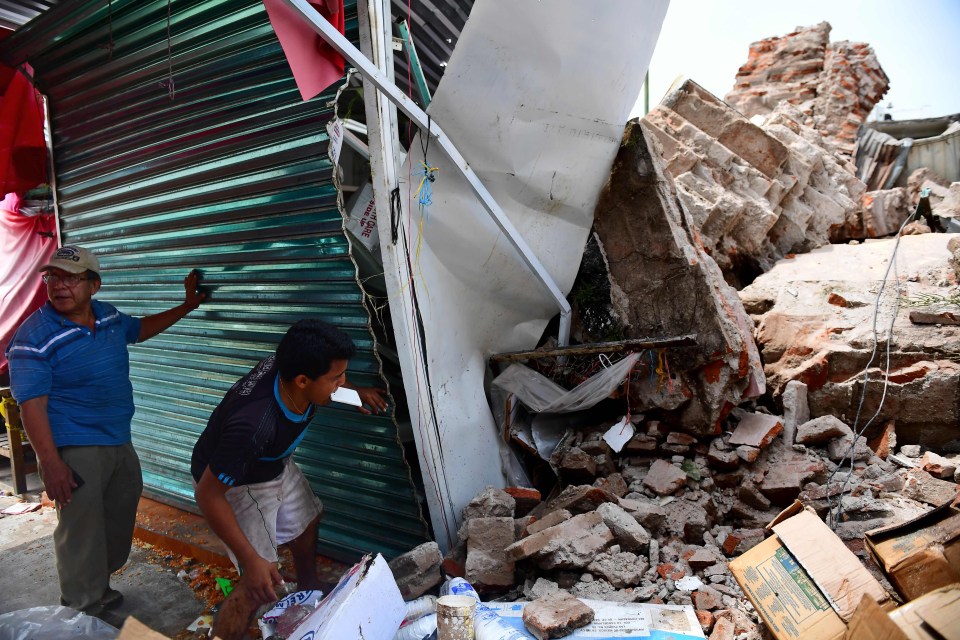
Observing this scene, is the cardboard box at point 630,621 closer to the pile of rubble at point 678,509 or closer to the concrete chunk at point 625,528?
the pile of rubble at point 678,509

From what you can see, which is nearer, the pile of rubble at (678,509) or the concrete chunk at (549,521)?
the pile of rubble at (678,509)

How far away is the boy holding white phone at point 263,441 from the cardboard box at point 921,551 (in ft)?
7.03

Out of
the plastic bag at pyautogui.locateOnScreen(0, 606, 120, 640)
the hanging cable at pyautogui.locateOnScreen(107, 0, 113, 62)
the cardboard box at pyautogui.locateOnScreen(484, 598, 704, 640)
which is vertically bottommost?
the cardboard box at pyautogui.locateOnScreen(484, 598, 704, 640)

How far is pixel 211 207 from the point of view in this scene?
3.29 metres

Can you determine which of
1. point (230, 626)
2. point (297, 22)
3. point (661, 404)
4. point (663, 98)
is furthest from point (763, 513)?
Result: point (663, 98)

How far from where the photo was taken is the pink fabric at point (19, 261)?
5000mm

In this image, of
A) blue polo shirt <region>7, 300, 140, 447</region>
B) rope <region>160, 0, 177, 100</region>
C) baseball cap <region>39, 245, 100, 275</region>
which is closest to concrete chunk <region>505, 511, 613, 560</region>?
blue polo shirt <region>7, 300, 140, 447</region>

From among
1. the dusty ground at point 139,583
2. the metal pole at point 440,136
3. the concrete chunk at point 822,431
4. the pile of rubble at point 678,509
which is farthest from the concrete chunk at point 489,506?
the concrete chunk at point 822,431

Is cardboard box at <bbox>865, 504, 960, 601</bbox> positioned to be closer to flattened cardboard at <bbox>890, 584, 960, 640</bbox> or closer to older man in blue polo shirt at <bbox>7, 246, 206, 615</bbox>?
flattened cardboard at <bbox>890, 584, 960, 640</bbox>

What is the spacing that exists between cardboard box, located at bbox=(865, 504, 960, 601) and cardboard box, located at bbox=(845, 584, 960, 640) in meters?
0.17

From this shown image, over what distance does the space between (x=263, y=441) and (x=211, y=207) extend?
1.60 metres

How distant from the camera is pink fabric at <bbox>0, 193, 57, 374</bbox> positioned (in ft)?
16.4

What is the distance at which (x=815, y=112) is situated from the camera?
1084 cm

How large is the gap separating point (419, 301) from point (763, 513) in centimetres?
226
